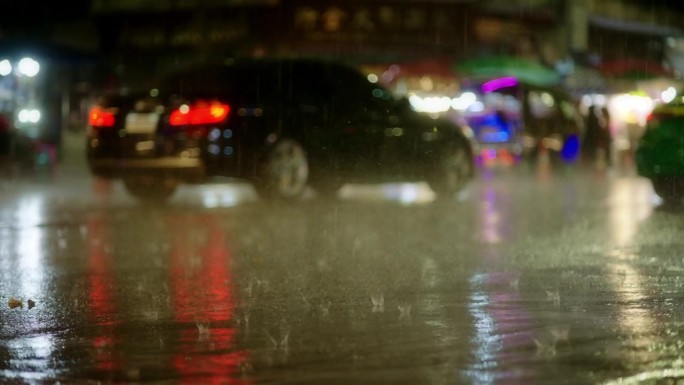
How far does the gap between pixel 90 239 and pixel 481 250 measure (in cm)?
332

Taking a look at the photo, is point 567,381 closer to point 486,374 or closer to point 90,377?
point 486,374

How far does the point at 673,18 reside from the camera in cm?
3962

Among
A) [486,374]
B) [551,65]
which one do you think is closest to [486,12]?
[551,65]

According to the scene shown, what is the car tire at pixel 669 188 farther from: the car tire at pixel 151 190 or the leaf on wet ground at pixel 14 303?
the leaf on wet ground at pixel 14 303

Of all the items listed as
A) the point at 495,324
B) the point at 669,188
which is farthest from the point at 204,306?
the point at 669,188

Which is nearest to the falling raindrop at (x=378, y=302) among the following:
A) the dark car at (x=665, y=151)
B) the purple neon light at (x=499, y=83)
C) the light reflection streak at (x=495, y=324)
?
the light reflection streak at (x=495, y=324)

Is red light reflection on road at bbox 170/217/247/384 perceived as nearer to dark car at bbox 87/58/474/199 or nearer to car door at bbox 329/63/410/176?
dark car at bbox 87/58/474/199

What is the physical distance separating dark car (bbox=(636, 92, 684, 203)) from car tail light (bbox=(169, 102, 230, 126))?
4.86 m

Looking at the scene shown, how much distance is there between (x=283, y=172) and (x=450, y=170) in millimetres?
2622

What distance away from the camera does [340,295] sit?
6.79 meters

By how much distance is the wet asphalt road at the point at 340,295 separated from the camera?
493 cm

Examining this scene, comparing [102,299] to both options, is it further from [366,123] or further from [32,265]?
[366,123]

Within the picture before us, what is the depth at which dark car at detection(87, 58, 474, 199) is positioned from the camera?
1228 cm

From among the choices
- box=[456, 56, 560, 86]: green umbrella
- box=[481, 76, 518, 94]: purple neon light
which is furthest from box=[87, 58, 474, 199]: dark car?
box=[456, 56, 560, 86]: green umbrella
